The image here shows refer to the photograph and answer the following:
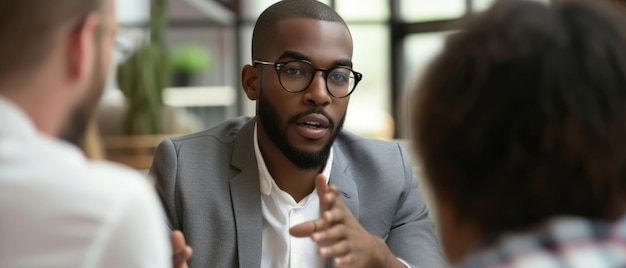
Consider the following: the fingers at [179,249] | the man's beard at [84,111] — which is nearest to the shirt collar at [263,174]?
the fingers at [179,249]

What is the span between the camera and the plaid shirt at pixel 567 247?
0.86 meters

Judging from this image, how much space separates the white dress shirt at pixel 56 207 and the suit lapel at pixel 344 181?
116 cm

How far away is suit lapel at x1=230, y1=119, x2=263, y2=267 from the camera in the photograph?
1949mm

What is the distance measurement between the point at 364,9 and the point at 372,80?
25.6 inches

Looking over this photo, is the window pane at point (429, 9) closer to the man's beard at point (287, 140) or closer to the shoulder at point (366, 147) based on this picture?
the shoulder at point (366, 147)

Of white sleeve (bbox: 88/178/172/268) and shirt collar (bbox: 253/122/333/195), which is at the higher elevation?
white sleeve (bbox: 88/178/172/268)

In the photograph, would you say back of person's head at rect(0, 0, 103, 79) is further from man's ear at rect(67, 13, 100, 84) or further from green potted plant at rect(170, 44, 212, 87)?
green potted plant at rect(170, 44, 212, 87)

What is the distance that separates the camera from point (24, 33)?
0.98 m

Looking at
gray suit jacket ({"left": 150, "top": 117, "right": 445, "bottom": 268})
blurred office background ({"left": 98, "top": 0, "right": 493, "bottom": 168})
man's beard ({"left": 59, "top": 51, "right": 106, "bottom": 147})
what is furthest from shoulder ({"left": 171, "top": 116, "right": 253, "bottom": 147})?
blurred office background ({"left": 98, "top": 0, "right": 493, "bottom": 168})

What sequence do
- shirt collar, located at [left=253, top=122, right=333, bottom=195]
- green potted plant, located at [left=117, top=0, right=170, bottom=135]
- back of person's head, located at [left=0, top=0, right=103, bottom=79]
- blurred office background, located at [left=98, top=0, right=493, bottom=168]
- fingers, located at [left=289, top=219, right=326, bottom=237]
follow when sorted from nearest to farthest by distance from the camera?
back of person's head, located at [left=0, top=0, right=103, bottom=79] → fingers, located at [left=289, top=219, right=326, bottom=237] → shirt collar, located at [left=253, top=122, right=333, bottom=195] → green potted plant, located at [left=117, top=0, right=170, bottom=135] → blurred office background, located at [left=98, top=0, right=493, bottom=168]

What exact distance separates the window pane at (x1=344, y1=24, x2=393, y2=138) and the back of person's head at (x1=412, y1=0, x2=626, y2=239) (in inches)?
258

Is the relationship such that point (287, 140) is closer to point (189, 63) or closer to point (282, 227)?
point (282, 227)

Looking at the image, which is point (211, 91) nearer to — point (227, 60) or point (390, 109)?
point (227, 60)

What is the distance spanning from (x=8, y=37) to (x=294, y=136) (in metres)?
1.08
